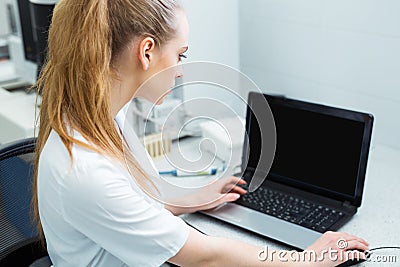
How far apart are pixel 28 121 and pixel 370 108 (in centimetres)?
109

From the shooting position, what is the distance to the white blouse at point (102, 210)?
A: 780 millimetres

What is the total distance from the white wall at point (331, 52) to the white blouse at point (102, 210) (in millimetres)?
905

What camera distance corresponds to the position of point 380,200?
1248 mm

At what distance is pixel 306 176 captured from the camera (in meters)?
1.24

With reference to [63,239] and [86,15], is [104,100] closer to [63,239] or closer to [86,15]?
[86,15]

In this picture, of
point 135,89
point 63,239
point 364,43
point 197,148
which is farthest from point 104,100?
point 364,43

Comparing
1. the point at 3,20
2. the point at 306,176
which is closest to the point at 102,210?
the point at 306,176

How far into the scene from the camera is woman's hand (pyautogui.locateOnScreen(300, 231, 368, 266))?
949 millimetres

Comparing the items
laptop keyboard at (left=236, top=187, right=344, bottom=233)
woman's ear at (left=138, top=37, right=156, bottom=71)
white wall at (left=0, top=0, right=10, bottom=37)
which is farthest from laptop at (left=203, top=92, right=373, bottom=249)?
white wall at (left=0, top=0, right=10, bottom=37)

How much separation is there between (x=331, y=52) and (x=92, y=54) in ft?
3.18

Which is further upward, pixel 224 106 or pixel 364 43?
pixel 364 43

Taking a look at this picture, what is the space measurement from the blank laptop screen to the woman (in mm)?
367

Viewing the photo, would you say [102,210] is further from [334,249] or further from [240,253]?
[334,249]

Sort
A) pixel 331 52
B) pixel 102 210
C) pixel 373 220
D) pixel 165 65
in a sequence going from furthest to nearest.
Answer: pixel 331 52, pixel 373 220, pixel 165 65, pixel 102 210
